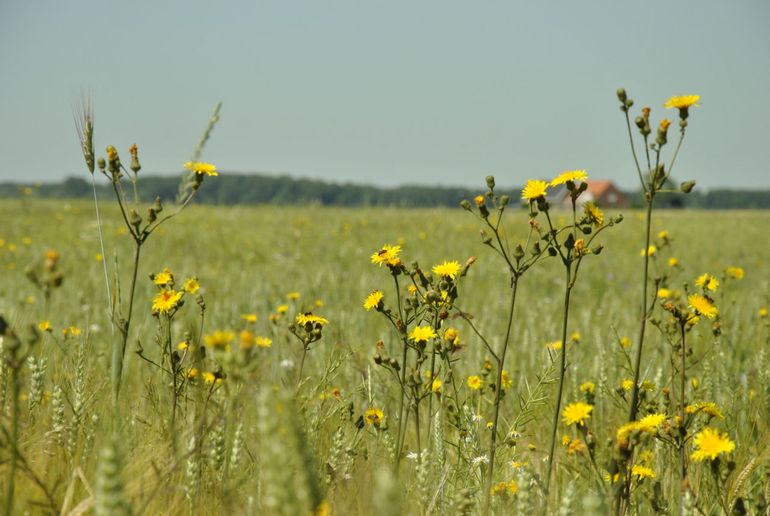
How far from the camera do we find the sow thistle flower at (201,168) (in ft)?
6.89

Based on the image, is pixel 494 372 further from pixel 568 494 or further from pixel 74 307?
pixel 74 307

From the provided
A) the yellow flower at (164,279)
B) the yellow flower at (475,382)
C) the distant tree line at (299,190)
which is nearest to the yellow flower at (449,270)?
the yellow flower at (475,382)

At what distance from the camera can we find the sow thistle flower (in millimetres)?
2102

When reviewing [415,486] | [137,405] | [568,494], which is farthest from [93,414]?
[568,494]

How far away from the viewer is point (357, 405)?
131 inches

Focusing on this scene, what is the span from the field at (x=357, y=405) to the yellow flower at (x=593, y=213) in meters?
0.41

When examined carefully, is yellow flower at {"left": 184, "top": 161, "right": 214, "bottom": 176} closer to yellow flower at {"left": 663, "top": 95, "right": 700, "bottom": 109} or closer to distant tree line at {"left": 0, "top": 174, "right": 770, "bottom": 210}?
yellow flower at {"left": 663, "top": 95, "right": 700, "bottom": 109}

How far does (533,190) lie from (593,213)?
7.6 inches

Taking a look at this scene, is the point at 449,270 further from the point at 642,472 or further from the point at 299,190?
the point at 299,190

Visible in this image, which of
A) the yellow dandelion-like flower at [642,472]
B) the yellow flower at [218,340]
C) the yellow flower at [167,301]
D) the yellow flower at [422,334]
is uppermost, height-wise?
the yellow flower at [218,340]

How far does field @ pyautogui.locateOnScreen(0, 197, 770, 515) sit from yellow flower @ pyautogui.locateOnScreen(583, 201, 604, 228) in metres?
0.41

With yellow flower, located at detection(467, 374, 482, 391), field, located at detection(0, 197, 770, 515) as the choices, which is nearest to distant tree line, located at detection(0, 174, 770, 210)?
field, located at detection(0, 197, 770, 515)

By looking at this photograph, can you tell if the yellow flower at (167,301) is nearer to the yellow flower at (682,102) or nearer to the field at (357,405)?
the field at (357,405)

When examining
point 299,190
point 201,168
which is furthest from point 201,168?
point 299,190
